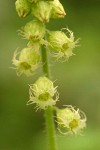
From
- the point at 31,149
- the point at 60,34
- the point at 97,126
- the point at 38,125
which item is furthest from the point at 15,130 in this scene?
the point at 60,34

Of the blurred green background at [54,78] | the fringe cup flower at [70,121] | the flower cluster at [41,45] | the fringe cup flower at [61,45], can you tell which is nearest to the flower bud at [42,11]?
the flower cluster at [41,45]

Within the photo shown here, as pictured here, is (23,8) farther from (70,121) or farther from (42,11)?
(70,121)

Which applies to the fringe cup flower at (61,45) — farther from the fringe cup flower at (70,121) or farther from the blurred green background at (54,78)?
the blurred green background at (54,78)

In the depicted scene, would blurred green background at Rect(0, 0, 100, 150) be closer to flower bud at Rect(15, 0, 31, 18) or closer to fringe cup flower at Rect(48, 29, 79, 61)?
fringe cup flower at Rect(48, 29, 79, 61)

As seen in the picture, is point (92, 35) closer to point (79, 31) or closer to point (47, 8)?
point (79, 31)

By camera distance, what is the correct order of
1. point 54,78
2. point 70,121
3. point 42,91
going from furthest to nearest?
point 54,78 → point 70,121 → point 42,91

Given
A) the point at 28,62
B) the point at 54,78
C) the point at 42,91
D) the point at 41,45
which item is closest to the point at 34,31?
the point at 41,45
